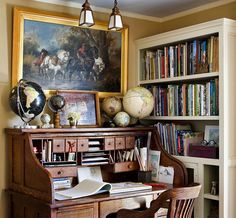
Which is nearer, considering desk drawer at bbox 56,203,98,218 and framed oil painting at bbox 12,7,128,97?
desk drawer at bbox 56,203,98,218

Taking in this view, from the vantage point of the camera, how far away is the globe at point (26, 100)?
300cm

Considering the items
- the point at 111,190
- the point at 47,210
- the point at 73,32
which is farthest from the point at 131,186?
the point at 73,32

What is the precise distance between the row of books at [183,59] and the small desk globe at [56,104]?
994mm

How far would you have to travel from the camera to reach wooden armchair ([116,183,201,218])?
2.59 meters

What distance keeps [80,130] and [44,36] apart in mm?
854

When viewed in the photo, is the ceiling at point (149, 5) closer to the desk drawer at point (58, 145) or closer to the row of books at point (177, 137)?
the row of books at point (177, 137)

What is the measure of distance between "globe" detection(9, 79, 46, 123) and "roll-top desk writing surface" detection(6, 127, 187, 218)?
159 mm

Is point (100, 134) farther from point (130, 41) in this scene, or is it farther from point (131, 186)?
point (130, 41)

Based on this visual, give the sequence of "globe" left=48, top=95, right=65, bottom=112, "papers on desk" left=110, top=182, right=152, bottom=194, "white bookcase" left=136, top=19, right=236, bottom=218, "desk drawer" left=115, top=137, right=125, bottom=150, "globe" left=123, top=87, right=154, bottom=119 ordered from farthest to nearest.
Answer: "globe" left=123, top=87, right=154, bottom=119
"desk drawer" left=115, top=137, right=125, bottom=150
"globe" left=48, top=95, right=65, bottom=112
"white bookcase" left=136, top=19, right=236, bottom=218
"papers on desk" left=110, top=182, right=152, bottom=194

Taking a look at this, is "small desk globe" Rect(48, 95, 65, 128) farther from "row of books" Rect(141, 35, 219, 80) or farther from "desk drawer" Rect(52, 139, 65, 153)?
"row of books" Rect(141, 35, 219, 80)

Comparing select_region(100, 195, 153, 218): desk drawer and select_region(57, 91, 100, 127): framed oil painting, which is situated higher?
select_region(57, 91, 100, 127): framed oil painting

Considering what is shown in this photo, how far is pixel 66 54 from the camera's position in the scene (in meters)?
3.46

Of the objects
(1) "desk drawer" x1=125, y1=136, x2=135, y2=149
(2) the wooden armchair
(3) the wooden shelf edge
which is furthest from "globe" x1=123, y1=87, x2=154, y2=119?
(2) the wooden armchair

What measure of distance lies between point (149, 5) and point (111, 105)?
0.96m
